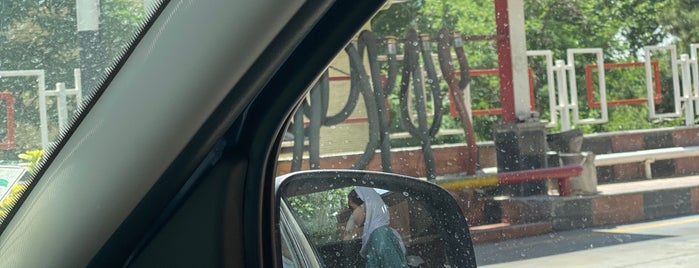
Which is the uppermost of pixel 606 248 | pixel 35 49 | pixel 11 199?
pixel 35 49

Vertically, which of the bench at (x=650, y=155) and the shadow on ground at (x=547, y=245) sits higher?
the bench at (x=650, y=155)

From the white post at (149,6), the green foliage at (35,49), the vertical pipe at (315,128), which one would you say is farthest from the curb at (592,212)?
the green foliage at (35,49)

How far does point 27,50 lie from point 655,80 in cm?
86

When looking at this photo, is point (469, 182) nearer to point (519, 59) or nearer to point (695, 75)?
point (519, 59)

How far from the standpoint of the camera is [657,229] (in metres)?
1.26

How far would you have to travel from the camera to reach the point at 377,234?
47.6 inches

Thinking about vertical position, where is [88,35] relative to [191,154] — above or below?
above

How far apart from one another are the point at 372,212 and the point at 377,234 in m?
0.03

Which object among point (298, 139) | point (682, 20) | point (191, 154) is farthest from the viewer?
point (298, 139)

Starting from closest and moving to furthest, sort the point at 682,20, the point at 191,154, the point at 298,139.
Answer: the point at 682,20
the point at 191,154
the point at 298,139

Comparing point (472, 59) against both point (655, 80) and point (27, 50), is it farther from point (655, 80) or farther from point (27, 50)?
point (27, 50)

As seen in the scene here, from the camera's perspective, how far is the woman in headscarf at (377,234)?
47.7 inches

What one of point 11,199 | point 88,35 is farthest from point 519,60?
point 11,199

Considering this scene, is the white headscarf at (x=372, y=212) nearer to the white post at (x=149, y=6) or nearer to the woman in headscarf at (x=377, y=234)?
the woman in headscarf at (x=377, y=234)
